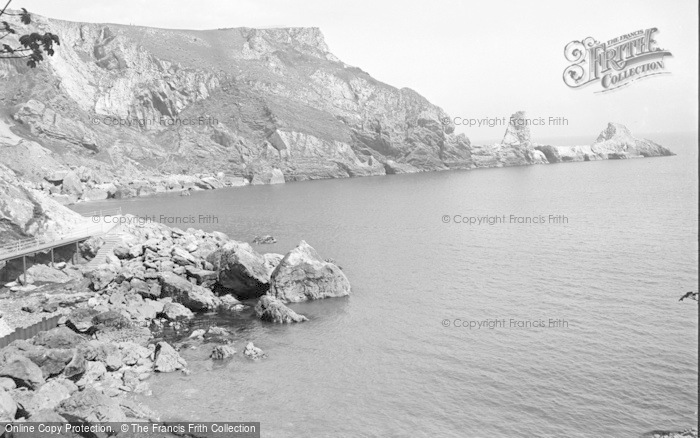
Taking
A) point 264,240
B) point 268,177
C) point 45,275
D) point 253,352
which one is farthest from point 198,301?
point 268,177

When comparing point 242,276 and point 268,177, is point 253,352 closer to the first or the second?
point 242,276

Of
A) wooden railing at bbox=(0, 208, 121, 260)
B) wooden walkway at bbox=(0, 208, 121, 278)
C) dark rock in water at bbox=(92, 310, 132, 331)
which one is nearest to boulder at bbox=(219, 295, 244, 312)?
dark rock in water at bbox=(92, 310, 132, 331)

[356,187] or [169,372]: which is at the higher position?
[356,187]

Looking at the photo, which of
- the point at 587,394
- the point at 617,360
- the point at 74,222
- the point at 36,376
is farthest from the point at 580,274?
the point at 74,222

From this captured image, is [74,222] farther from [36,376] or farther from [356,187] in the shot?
[356,187]

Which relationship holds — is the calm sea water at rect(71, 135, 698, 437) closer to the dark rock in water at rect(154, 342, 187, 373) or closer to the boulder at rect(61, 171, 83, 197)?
the dark rock in water at rect(154, 342, 187, 373)

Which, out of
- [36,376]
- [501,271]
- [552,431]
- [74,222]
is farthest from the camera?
[74,222]

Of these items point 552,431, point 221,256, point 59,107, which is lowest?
point 552,431
